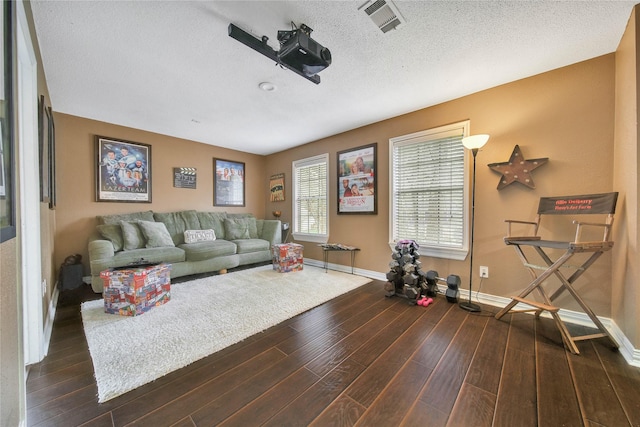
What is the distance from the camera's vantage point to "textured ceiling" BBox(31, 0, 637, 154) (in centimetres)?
159

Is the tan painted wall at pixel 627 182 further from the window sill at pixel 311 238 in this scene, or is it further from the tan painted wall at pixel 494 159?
the window sill at pixel 311 238

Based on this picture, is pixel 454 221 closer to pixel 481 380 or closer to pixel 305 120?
pixel 481 380

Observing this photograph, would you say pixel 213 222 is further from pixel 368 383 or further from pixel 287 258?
pixel 368 383

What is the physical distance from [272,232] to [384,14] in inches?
150

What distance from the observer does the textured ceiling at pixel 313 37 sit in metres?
1.59

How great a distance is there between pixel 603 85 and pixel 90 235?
6275mm

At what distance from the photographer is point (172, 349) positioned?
5.62 feet

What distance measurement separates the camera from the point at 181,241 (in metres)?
3.99

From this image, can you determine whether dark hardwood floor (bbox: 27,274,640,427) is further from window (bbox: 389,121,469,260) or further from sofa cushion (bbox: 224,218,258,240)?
sofa cushion (bbox: 224,218,258,240)

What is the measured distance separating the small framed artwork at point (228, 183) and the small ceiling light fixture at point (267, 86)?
8.85 feet

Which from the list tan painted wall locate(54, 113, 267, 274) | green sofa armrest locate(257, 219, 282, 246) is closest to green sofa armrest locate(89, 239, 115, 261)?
tan painted wall locate(54, 113, 267, 274)

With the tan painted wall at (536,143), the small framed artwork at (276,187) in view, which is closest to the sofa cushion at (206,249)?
the small framed artwork at (276,187)

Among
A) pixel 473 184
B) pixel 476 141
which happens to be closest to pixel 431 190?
pixel 473 184

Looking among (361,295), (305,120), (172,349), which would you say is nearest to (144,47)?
(305,120)
